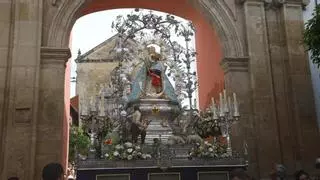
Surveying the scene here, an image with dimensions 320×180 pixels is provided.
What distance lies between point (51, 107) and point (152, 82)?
2.55 metres

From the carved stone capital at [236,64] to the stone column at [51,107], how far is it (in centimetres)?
397

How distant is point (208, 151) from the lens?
9.45 m

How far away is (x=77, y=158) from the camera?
8.93 meters

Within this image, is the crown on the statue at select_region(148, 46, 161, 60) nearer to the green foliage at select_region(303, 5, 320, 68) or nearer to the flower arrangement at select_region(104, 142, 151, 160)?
the flower arrangement at select_region(104, 142, 151, 160)

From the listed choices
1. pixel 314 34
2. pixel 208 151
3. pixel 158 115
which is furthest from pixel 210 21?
pixel 208 151

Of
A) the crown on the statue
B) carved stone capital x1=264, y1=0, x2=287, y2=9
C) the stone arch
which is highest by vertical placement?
→ carved stone capital x1=264, y1=0, x2=287, y2=9

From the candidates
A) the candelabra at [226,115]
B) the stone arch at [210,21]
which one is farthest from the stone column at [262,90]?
the candelabra at [226,115]

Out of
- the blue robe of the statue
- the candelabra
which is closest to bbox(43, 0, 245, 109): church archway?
the blue robe of the statue

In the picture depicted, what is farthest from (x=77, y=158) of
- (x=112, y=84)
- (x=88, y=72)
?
(x=88, y=72)

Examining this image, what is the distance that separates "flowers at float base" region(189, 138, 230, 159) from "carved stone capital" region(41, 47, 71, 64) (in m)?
3.76

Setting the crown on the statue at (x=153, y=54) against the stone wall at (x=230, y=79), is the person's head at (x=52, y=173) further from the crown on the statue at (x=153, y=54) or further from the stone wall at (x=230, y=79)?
the crown on the statue at (x=153, y=54)

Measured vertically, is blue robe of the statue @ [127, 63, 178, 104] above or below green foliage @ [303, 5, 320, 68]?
below

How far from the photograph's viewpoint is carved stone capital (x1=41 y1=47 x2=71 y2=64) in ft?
35.2

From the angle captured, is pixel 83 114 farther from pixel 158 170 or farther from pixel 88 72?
pixel 88 72
